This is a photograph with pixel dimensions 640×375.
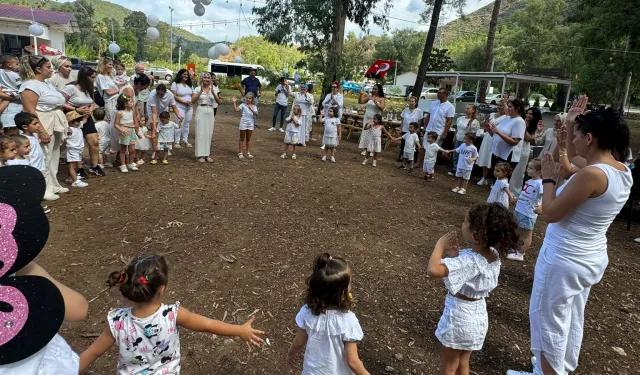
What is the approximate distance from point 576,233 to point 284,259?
2.93 m

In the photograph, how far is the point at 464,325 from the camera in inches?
91.5

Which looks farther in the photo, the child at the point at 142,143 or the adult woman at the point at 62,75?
the child at the point at 142,143

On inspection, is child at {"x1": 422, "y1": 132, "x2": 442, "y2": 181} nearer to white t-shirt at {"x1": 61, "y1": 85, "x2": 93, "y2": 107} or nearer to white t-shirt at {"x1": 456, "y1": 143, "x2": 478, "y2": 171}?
white t-shirt at {"x1": 456, "y1": 143, "x2": 478, "y2": 171}

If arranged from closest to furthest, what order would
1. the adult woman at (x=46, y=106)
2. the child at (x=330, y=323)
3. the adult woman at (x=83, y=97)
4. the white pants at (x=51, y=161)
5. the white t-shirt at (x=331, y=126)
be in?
1. the child at (x=330, y=323)
2. the adult woman at (x=46, y=106)
3. the white pants at (x=51, y=161)
4. the adult woman at (x=83, y=97)
5. the white t-shirt at (x=331, y=126)

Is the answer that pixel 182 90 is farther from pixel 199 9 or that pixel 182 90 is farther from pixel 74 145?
pixel 199 9

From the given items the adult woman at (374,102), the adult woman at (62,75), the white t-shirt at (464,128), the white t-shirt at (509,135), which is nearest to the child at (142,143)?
the adult woman at (62,75)

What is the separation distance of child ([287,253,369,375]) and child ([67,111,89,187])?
224 inches

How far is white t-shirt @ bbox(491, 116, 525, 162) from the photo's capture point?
684 centimetres

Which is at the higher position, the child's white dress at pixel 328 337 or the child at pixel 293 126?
the child at pixel 293 126

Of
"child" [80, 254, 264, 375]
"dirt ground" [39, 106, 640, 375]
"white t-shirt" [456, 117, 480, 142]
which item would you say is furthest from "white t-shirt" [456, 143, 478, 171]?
"child" [80, 254, 264, 375]

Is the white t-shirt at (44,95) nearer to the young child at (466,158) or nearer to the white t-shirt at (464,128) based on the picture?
the young child at (466,158)

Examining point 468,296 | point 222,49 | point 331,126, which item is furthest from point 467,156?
point 222,49

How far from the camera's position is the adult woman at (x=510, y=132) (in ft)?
22.4

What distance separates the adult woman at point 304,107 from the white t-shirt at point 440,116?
11.8ft
